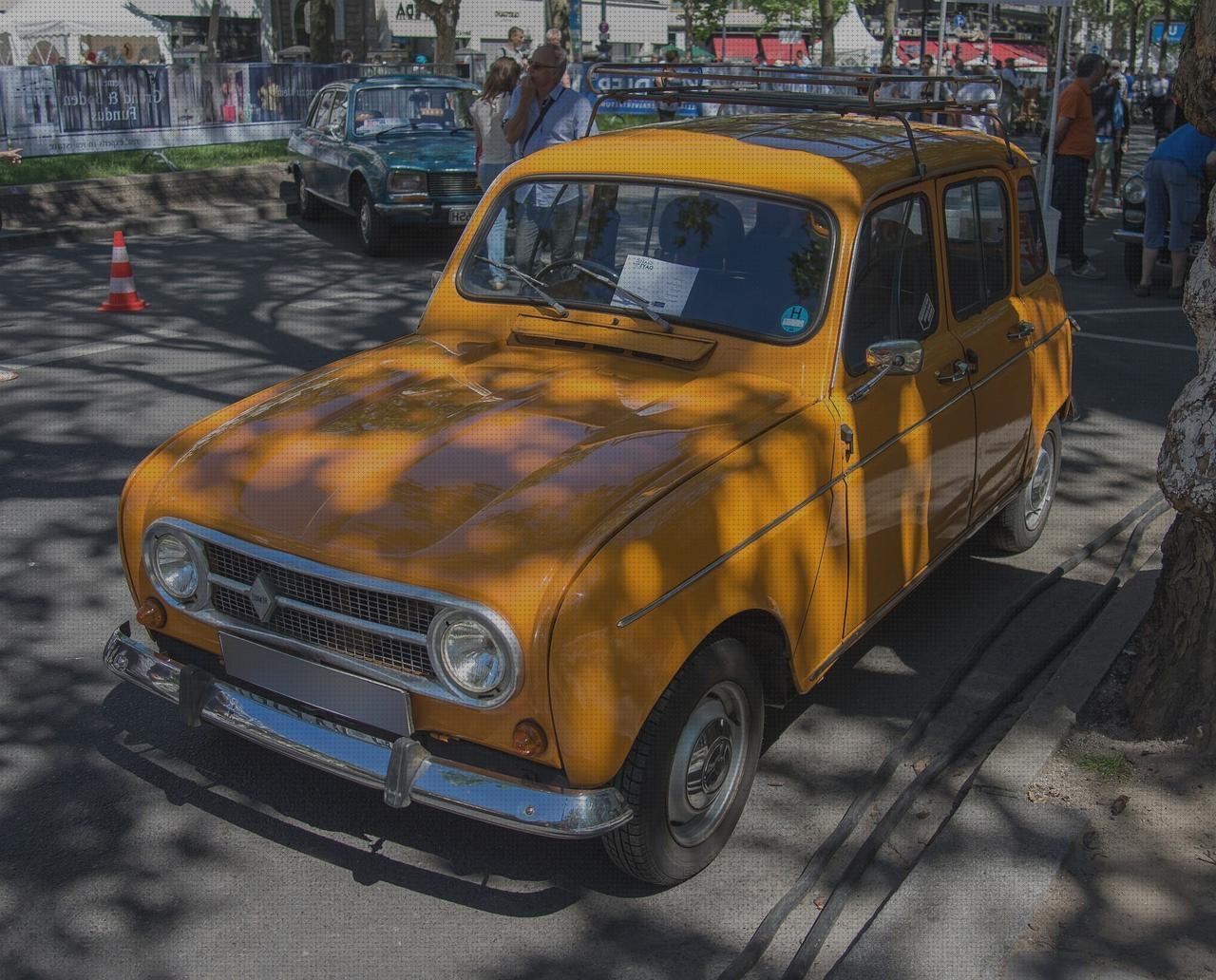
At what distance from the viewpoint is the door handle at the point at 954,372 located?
4645 millimetres

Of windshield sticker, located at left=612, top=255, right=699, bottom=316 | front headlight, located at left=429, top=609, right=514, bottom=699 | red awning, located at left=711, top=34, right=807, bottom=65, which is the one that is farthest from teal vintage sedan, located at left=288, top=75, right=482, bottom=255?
red awning, located at left=711, top=34, right=807, bottom=65

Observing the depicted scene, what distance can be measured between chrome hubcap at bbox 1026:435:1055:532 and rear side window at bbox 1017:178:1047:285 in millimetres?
817

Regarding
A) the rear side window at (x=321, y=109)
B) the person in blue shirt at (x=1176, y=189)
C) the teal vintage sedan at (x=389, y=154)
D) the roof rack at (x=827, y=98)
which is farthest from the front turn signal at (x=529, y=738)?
the rear side window at (x=321, y=109)

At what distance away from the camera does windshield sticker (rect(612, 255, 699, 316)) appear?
4.42 meters

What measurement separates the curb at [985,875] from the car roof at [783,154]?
1853 mm

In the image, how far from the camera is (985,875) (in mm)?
3600

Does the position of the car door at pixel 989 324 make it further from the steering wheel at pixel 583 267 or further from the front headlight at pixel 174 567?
the front headlight at pixel 174 567

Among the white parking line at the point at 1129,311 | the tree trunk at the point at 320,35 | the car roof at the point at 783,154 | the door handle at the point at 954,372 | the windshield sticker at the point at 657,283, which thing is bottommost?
the white parking line at the point at 1129,311

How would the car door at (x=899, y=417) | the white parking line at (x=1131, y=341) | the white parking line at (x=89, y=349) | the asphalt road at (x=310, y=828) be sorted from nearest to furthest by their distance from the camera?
1. the asphalt road at (x=310, y=828)
2. the car door at (x=899, y=417)
3. the white parking line at (x=89, y=349)
4. the white parking line at (x=1131, y=341)

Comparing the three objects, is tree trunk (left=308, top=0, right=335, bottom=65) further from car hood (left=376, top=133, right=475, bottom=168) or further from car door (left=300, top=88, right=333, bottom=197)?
car hood (left=376, top=133, right=475, bottom=168)

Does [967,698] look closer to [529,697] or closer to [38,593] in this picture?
[529,697]

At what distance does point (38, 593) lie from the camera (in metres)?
5.53

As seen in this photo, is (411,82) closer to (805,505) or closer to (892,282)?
(892,282)

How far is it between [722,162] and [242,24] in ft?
153
